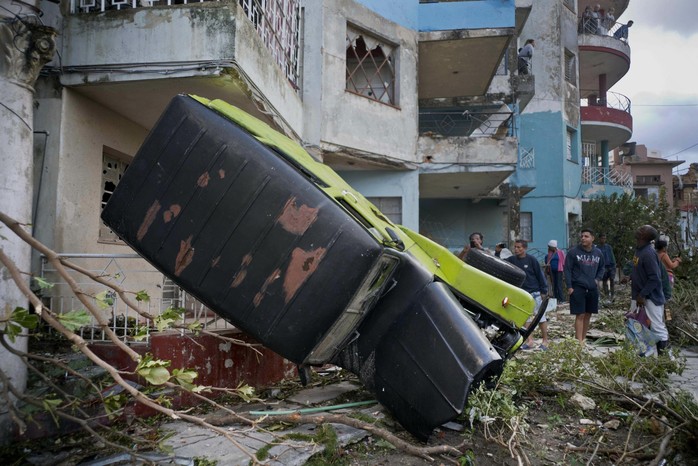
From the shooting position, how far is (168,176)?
10.3 ft

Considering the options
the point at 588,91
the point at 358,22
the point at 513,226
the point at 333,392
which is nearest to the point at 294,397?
the point at 333,392

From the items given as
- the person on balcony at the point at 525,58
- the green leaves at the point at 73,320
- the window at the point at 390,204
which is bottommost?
the green leaves at the point at 73,320

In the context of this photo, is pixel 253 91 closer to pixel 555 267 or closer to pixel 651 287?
pixel 651 287

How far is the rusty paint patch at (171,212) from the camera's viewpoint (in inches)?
122

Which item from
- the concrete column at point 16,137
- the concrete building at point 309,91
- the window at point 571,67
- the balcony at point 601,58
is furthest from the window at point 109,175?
the balcony at point 601,58

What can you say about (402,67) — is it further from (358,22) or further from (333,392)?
(333,392)

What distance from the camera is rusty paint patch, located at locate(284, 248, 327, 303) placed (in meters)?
2.83

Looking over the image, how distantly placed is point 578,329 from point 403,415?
155 inches

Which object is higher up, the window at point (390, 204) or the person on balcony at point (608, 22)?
the person on balcony at point (608, 22)

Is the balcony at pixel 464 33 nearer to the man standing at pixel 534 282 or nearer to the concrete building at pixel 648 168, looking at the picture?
the man standing at pixel 534 282

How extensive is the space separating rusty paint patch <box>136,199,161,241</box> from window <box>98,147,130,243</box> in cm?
275

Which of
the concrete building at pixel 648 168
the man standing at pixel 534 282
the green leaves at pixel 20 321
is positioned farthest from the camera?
the concrete building at pixel 648 168

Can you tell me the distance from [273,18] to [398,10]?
13.5 ft

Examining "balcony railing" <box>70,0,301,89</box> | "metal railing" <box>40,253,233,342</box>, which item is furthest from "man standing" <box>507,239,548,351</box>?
"balcony railing" <box>70,0,301,89</box>
